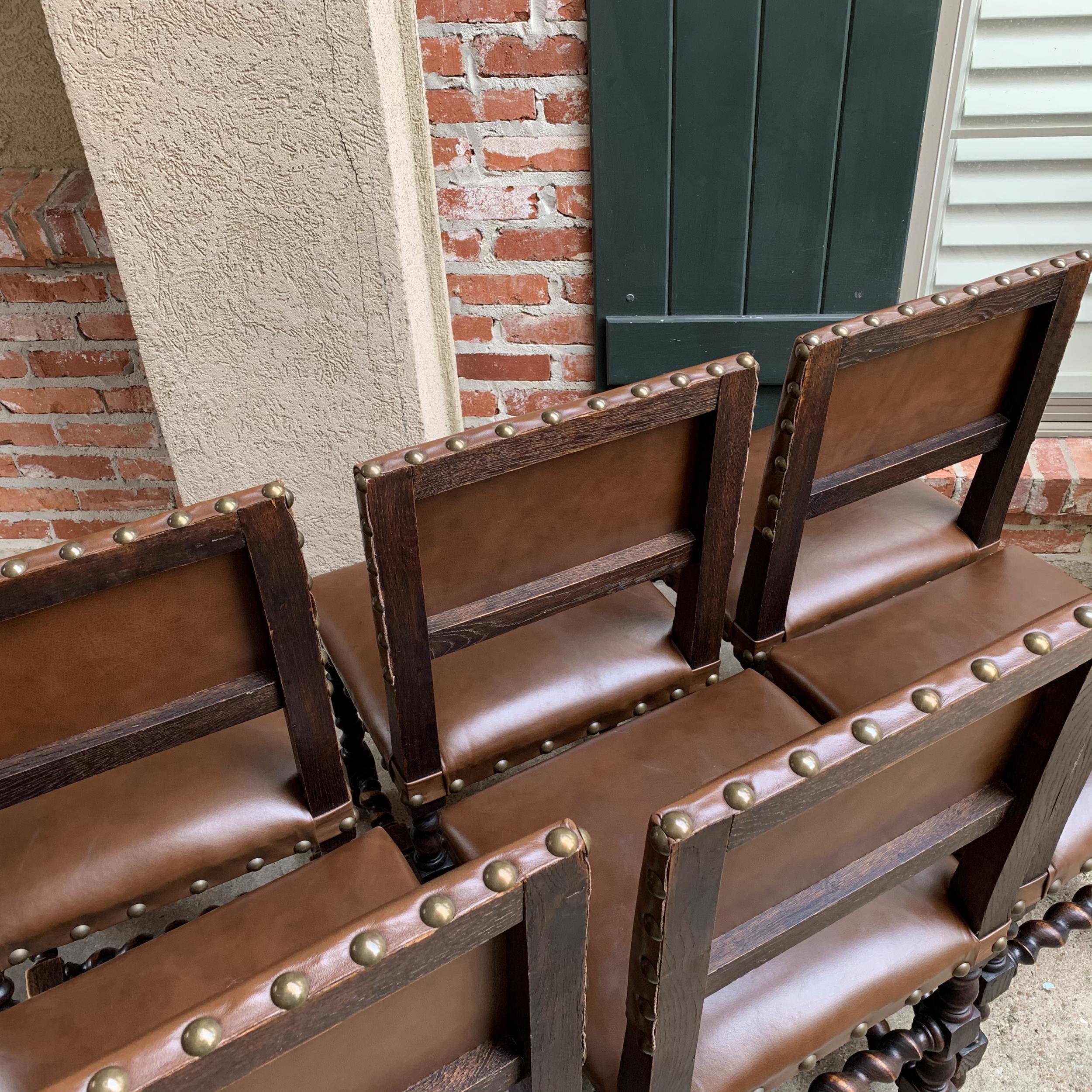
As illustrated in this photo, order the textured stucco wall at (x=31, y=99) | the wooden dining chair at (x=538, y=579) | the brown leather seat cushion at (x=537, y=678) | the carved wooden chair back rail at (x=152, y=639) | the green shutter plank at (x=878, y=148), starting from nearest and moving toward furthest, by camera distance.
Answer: the carved wooden chair back rail at (x=152, y=639)
the wooden dining chair at (x=538, y=579)
the brown leather seat cushion at (x=537, y=678)
the green shutter plank at (x=878, y=148)
the textured stucco wall at (x=31, y=99)

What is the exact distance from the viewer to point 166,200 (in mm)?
1449

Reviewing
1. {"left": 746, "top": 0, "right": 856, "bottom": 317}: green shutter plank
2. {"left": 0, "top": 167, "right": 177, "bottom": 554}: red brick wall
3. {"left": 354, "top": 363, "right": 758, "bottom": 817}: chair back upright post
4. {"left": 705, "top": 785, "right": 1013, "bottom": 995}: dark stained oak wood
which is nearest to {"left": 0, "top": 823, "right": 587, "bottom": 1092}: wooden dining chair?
{"left": 705, "top": 785, "right": 1013, "bottom": 995}: dark stained oak wood

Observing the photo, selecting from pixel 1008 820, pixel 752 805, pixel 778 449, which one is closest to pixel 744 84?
pixel 778 449

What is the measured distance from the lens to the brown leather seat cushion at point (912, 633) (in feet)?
3.98

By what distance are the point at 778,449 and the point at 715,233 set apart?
0.87m

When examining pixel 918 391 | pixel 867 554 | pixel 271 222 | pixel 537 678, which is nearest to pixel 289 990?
pixel 537 678

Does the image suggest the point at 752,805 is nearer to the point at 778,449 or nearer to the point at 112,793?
the point at 778,449

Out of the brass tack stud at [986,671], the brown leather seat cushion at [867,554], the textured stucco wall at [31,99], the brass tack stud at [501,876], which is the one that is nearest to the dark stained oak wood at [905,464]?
the brown leather seat cushion at [867,554]

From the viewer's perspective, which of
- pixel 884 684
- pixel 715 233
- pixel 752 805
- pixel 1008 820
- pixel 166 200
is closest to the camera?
pixel 752 805

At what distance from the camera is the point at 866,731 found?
23.6 inches

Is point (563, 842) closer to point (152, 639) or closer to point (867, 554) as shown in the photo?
point (152, 639)

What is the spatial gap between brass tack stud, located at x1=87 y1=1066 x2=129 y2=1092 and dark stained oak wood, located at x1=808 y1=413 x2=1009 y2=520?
934mm

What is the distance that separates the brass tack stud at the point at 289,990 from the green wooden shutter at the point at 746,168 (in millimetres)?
1592

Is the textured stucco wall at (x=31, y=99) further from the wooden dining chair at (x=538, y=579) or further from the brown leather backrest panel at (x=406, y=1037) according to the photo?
the brown leather backrest panel at (x=406, y=1037)
